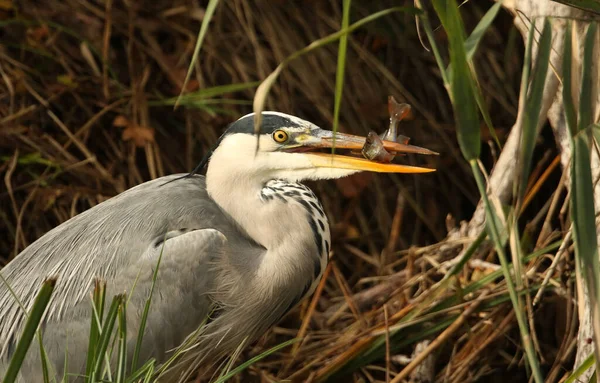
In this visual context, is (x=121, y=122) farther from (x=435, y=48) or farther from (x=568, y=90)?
(x=568, y=90)

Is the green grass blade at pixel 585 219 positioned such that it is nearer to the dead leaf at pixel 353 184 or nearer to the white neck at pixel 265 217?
the white neck at pixel 265 217

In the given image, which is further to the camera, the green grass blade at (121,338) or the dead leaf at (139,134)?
the dead leaf at (139,134)

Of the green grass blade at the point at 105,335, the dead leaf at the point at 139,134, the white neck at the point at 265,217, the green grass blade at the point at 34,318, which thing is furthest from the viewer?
the dead leaf at the point at 139,134

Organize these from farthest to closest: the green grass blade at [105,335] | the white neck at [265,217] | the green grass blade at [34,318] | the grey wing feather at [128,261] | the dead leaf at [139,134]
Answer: the dead leaf at [139,134] < the white neck at [265,217] < the grey wing feather at [128,261] < the green grass blade at [105,335] < the green grass blade at [34,318]

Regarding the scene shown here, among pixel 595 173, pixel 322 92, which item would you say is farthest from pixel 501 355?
pixel 322 92

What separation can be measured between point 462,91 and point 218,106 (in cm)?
189

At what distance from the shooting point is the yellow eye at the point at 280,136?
7.05ft

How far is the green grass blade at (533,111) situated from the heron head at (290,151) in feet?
2.36

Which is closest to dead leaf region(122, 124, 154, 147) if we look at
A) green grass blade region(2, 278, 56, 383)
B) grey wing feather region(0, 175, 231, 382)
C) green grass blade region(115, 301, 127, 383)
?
grey wing feather region(0, 175, 231, 382)

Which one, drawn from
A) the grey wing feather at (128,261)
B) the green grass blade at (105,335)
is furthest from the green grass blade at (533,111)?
the grey wing feather at (128,261)

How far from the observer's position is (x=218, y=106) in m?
3.10

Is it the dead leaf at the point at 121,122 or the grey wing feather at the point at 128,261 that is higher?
the dead leaf at the point at 121,122

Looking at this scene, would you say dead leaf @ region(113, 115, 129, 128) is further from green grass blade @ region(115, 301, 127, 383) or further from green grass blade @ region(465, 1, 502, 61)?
green grass blade @ region(465, 1, 502, 61)

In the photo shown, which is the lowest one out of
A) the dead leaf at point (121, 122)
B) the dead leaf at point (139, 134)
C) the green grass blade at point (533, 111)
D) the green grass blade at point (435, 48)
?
the dead leaf at point (139, 134)
